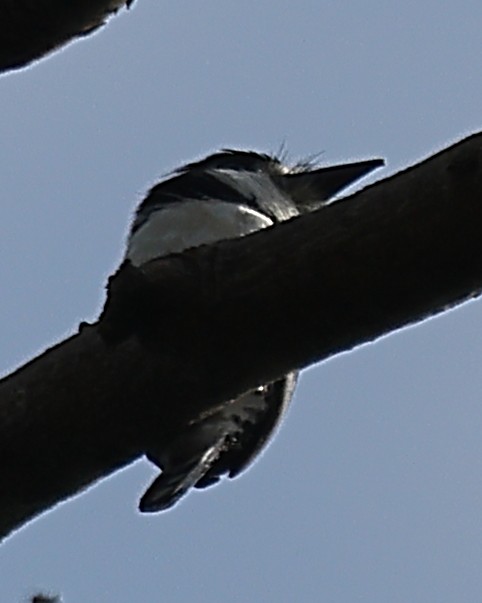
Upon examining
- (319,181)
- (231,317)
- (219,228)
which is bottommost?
(231,317)

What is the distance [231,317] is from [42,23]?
2.56 feet

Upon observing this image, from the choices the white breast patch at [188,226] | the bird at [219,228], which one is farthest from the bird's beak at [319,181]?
the white breast patch at [188,226]

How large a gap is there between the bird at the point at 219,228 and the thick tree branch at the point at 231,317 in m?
0.14

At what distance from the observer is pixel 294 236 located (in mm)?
1924

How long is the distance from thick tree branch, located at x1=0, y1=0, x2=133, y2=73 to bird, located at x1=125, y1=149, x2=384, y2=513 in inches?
16.5

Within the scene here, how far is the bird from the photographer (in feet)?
7.69

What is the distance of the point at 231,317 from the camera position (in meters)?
1.90

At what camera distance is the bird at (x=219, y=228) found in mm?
2344

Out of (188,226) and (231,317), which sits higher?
(188,226)

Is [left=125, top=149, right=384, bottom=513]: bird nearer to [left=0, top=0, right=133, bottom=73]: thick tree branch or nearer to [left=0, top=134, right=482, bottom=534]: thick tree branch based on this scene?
[left=0, top=134, right=482, bottom=534]: thick tree branch

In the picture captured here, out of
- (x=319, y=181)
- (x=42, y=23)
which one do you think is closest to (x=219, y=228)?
(x=42, y=23)

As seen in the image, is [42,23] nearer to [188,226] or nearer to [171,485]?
[188,226]

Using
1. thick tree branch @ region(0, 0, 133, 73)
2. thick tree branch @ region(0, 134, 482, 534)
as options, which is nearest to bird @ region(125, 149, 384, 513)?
thick tree branch @ region(0, 134, 482, 534)

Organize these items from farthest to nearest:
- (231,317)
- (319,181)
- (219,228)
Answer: (319,181) < (219,228) < (231,317)
